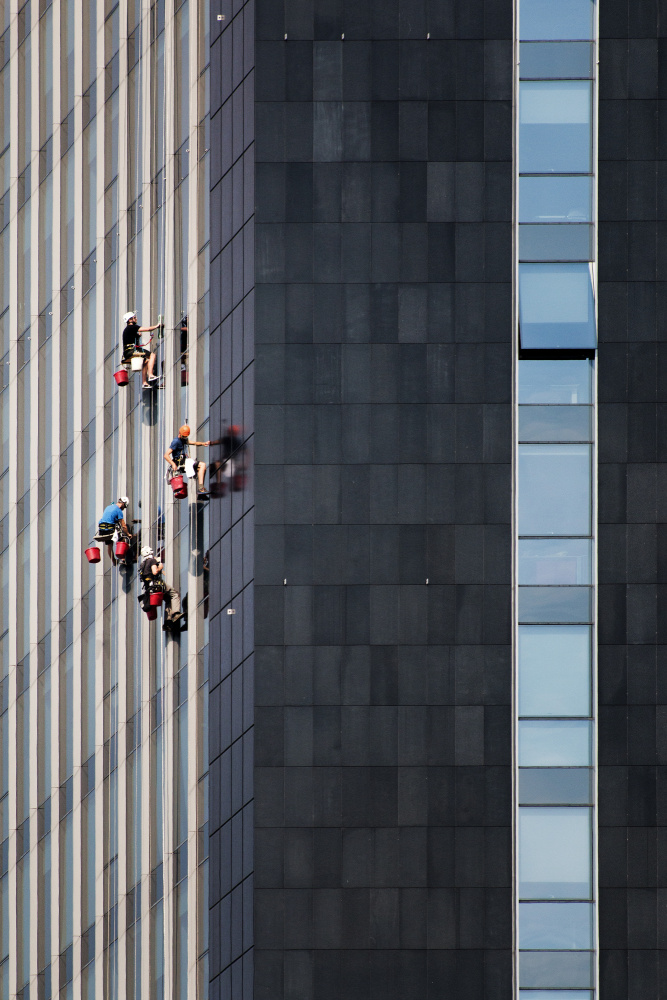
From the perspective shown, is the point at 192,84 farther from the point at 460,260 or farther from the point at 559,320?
the point at 559,320

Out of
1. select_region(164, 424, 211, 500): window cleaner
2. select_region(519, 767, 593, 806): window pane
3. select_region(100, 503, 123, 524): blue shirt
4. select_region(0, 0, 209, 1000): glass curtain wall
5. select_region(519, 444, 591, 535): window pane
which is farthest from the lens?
select_region(100, 503, 123, 524): blue shirt

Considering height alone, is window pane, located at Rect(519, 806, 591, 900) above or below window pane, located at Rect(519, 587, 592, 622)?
below

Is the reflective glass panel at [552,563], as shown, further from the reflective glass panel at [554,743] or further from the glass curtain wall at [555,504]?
the reflective glass panel at [554,743]

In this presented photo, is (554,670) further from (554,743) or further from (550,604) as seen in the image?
(554,743)

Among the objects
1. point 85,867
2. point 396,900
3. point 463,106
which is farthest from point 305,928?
point 463,106
